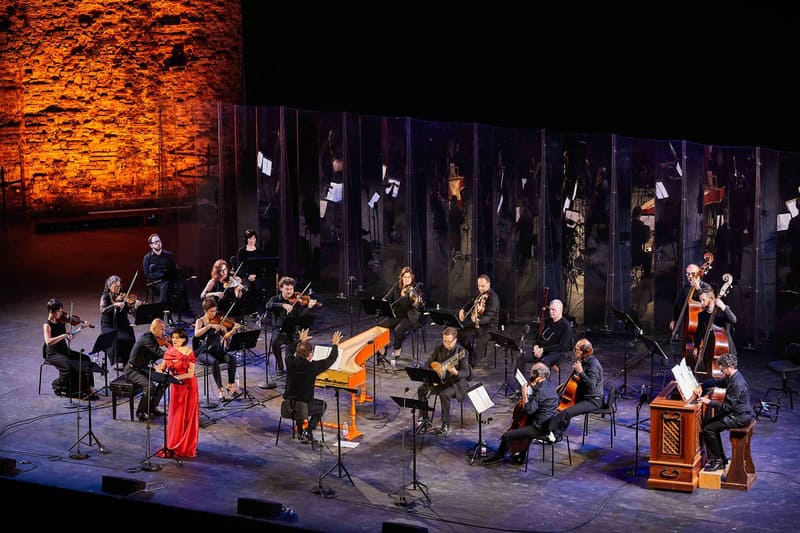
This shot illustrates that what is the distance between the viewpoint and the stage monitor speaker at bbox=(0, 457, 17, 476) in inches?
438

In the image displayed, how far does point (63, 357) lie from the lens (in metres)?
13.0

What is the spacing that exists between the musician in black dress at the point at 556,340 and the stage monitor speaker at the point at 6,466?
5893mm

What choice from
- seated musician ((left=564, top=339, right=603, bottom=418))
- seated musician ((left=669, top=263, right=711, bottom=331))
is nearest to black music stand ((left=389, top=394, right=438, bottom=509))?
seated musician ((left=564, top=339, right=603, bottom=418))

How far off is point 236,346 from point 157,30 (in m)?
13.3

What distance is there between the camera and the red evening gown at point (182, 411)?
Answer: 11633 millimetres

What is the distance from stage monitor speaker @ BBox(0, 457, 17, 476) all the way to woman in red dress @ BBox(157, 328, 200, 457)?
4.61 feet

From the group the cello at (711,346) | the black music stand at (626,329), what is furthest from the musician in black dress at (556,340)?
the cello at (711,346)

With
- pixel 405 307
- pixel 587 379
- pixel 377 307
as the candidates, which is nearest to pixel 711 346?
pixel 587 379

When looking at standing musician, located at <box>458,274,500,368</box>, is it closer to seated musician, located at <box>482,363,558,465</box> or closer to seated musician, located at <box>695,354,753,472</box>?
seated musician, located at <box>482,363,558,465</box>

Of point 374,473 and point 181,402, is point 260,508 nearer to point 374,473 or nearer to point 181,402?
point 374,473

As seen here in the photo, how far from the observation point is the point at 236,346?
1270 cm

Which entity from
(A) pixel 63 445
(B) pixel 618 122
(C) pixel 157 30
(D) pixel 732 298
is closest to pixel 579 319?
(D) pixel 732 298

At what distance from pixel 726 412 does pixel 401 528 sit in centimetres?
363

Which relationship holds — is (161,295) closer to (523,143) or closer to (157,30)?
(523,143)
